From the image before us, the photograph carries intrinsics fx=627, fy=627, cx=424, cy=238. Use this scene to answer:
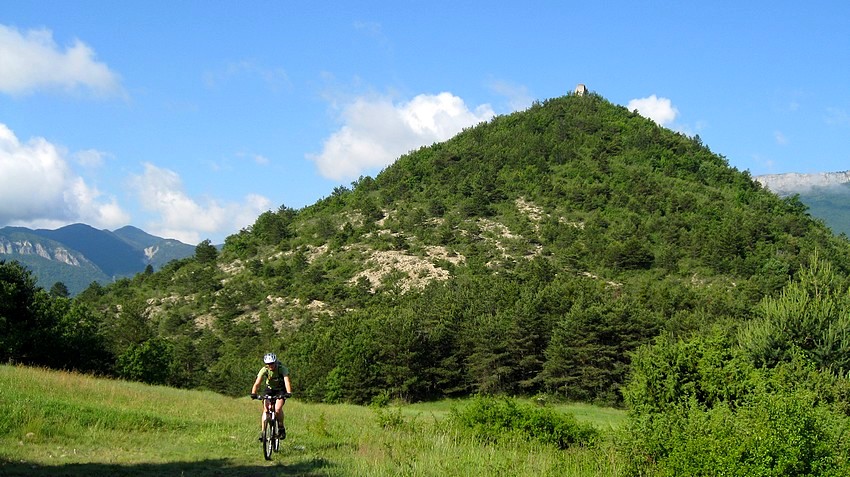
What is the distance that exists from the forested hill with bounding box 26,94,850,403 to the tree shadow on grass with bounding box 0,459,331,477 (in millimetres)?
40056

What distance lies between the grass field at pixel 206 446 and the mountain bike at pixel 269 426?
0.28 metres

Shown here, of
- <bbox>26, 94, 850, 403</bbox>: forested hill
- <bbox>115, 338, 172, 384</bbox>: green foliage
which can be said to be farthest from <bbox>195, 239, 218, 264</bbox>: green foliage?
<bbox>115, 338, 172, 384</bbox>: green foliage

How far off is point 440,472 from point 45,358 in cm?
4270

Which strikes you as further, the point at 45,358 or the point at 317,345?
the point at 317,345

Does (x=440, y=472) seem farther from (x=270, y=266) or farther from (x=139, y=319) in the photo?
(x=270, y=266)

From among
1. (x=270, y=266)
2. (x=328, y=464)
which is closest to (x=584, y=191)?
(x=270, y=266)

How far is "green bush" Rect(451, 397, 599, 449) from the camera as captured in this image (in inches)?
680

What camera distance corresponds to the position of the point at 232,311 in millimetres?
84438

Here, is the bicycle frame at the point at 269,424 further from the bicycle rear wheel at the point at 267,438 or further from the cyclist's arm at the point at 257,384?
the cyclist's arm at the point at 257,384

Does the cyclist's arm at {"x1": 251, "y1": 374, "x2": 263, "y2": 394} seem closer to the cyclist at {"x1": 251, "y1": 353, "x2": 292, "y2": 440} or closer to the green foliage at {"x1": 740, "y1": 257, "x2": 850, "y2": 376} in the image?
the cyclist at {"x1": 251, "y1": 353, "x2": 292, "y2": 440}

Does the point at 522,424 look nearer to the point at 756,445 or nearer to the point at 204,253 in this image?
the point at 756,445

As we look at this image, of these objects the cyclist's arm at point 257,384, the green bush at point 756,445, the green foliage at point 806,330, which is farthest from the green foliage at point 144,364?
the green bush at point 756,445

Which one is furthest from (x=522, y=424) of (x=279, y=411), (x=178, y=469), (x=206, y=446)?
(x=178, y=469)

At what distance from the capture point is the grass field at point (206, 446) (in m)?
11.1
